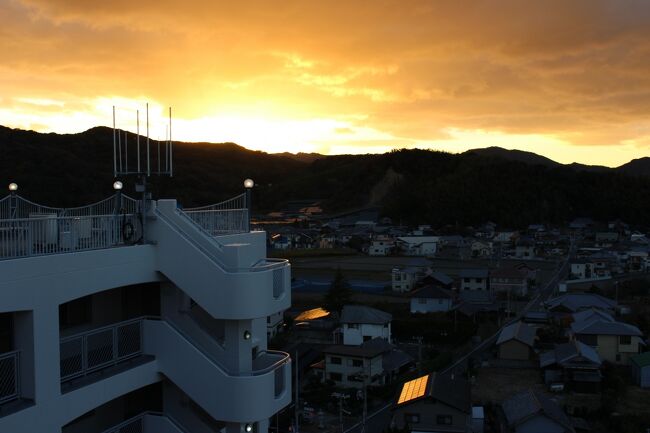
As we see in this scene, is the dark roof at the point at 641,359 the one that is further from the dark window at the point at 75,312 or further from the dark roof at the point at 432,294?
the dark window at the point at 75,312

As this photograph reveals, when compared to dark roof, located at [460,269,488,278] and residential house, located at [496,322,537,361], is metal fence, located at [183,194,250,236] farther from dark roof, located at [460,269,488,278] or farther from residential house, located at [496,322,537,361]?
dark roof, located at [460,269,488,278]

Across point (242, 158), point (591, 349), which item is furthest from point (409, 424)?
point (242, 158)

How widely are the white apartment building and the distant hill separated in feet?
77.3

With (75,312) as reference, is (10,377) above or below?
below

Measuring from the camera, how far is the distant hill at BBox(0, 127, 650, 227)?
3572cm

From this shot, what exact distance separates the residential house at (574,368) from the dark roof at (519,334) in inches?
57.9

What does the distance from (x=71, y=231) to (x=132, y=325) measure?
964 millimetres

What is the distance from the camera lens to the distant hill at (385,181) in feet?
117

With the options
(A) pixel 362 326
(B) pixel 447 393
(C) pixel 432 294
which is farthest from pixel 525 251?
(B) pixel 447 393

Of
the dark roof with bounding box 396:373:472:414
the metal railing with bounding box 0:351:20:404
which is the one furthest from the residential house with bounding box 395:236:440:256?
the metal railing with bounding box 0:351:20:404

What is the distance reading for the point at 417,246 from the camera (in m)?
49.3

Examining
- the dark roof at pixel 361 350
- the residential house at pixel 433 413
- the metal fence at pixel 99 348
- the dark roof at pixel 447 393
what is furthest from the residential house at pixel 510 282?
the metal fence at pixel 99 348

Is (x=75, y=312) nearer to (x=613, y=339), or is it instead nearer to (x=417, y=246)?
(x=613, y=339)

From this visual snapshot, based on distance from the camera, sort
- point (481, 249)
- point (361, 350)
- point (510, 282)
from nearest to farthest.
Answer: point (361, 350) → point (510, 282) → point (481, 249)
